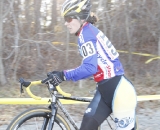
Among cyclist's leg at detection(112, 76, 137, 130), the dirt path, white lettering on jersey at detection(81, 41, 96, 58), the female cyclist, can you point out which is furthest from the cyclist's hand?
the dirt path

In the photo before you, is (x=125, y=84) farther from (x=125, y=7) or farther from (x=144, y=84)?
(x=125, y=7)

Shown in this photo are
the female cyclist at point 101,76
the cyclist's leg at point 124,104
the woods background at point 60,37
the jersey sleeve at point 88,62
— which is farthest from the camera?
the woods background at point 60,37

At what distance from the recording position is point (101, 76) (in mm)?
3551

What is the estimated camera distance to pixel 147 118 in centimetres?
635

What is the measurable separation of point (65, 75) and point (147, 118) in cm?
334

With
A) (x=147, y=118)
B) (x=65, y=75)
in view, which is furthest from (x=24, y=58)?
(x=65, y=75)

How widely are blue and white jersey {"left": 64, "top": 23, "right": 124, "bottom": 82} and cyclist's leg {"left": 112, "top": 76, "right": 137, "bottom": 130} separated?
15cm

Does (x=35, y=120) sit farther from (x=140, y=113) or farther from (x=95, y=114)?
(x=140, y=113)

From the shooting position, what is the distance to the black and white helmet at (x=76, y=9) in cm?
351

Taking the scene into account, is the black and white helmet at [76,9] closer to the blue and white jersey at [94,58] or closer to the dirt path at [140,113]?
the blue and white jersey at [94,58]

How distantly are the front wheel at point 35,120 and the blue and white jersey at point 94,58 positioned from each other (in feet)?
1.83

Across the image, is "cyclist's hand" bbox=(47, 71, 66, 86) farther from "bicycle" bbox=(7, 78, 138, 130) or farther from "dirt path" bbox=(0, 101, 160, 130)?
"dirt path" bbox=(0, 101, 160, 130)

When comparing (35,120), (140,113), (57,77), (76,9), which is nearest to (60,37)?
(140,113)

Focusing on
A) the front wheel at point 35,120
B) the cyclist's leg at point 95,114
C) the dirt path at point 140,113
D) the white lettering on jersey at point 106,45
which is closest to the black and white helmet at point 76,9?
the white lettering on jersey at point 106,45
